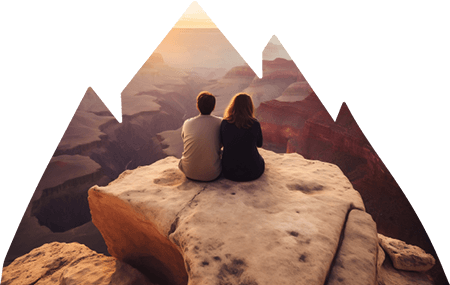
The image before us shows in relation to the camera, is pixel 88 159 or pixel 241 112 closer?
pixel 241 112

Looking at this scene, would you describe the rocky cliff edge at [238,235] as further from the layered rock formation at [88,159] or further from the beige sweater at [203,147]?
the layered rock formation at [88,159]

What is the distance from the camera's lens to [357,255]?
1.78m

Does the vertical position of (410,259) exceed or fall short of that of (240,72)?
it falls short

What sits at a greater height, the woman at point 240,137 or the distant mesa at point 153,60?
the distant mesa at point 153,60

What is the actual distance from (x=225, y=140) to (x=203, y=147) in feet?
0.86

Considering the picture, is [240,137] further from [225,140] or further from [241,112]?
[241,112]

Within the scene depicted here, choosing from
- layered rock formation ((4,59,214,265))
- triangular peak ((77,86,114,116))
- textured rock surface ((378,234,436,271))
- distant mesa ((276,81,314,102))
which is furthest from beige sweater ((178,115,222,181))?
triangular peak ((77,86,114,116))

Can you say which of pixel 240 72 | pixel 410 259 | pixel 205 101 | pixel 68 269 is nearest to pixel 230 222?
pixel 205 101

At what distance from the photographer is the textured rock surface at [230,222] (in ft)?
5.15

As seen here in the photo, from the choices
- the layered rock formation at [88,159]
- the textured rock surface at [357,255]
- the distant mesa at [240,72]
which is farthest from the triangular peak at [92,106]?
the textured rock surface at [357,255]

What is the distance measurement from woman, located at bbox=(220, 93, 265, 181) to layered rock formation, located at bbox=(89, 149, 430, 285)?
0.62 feet

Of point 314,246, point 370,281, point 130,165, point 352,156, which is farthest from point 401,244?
point 130,165

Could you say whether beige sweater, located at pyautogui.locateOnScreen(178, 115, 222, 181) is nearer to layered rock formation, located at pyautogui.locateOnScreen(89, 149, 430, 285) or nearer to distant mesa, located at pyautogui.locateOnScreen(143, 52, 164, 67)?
layered rock formation, located at pyautogui.locateOnScreen(89, 149, 430, 285)

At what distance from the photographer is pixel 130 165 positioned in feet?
48.9
